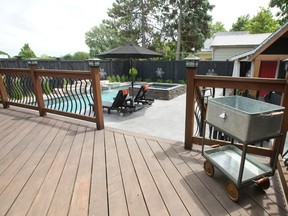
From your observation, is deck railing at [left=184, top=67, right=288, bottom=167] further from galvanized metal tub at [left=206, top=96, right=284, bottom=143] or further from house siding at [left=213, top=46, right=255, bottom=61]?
house siding at [left=213, top=46, right=255, bottom=61]

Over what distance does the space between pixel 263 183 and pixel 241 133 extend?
1.99 ft

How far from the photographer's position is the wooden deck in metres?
1.54

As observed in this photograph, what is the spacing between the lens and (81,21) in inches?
1261

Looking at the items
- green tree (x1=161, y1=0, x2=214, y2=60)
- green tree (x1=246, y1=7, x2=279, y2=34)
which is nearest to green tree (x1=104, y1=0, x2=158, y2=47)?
green tree (x1=161, y1=0, x2=214, y2=60)

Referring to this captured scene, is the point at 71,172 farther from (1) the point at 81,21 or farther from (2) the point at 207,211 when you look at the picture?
(1) the point at 81,21

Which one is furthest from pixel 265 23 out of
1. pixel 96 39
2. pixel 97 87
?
pixel 97 87

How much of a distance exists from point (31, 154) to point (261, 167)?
277 cm

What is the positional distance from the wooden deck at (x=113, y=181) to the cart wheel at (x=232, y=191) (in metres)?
0.05

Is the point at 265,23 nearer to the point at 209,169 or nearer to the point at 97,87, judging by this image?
the point at 97,87

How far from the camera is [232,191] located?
63.4 inches

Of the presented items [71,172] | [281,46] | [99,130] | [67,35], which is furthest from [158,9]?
[67,35]

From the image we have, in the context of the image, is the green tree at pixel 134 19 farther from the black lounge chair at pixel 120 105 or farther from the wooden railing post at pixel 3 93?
the wooden railing post at pixel 3 93

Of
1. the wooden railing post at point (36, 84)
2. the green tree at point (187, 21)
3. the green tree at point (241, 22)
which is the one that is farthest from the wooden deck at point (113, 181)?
the green tree at point (241, 22)

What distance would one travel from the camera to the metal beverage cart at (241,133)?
58.5 inches
